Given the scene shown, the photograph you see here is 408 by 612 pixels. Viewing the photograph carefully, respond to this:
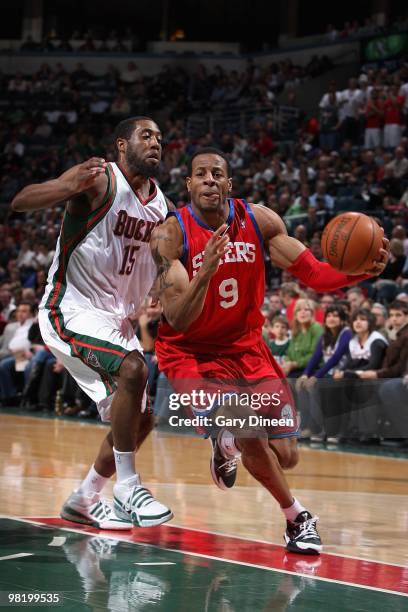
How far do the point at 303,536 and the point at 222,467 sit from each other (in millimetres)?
517

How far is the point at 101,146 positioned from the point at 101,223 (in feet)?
55.2

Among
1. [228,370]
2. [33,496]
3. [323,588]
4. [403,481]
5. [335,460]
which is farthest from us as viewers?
[335,460]

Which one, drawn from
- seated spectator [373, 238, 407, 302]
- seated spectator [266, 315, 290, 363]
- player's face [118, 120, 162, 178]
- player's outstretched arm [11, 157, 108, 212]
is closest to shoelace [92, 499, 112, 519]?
player's outstretched arm [11, 157, 108, 212]

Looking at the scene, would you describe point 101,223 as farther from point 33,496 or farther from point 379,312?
point 379,312

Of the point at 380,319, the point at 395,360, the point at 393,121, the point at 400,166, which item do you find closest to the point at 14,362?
the point at 380,319

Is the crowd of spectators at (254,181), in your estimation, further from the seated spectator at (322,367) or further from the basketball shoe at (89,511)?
the basketball shoe at (89,511)

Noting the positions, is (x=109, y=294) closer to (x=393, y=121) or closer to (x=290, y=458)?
(x=290, y=458)

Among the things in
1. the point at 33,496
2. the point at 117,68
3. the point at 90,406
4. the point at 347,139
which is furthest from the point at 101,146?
the point at 33,496

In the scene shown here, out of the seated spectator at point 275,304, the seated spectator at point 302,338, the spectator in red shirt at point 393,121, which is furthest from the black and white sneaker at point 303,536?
the spectator in red shirt at point 393,121

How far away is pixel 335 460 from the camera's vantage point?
820cm

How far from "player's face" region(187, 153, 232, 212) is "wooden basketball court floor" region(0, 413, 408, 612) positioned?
1597 mm

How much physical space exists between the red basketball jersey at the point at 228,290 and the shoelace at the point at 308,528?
859 millimetres

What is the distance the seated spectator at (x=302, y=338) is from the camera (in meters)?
9.91

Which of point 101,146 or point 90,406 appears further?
point 101,146
